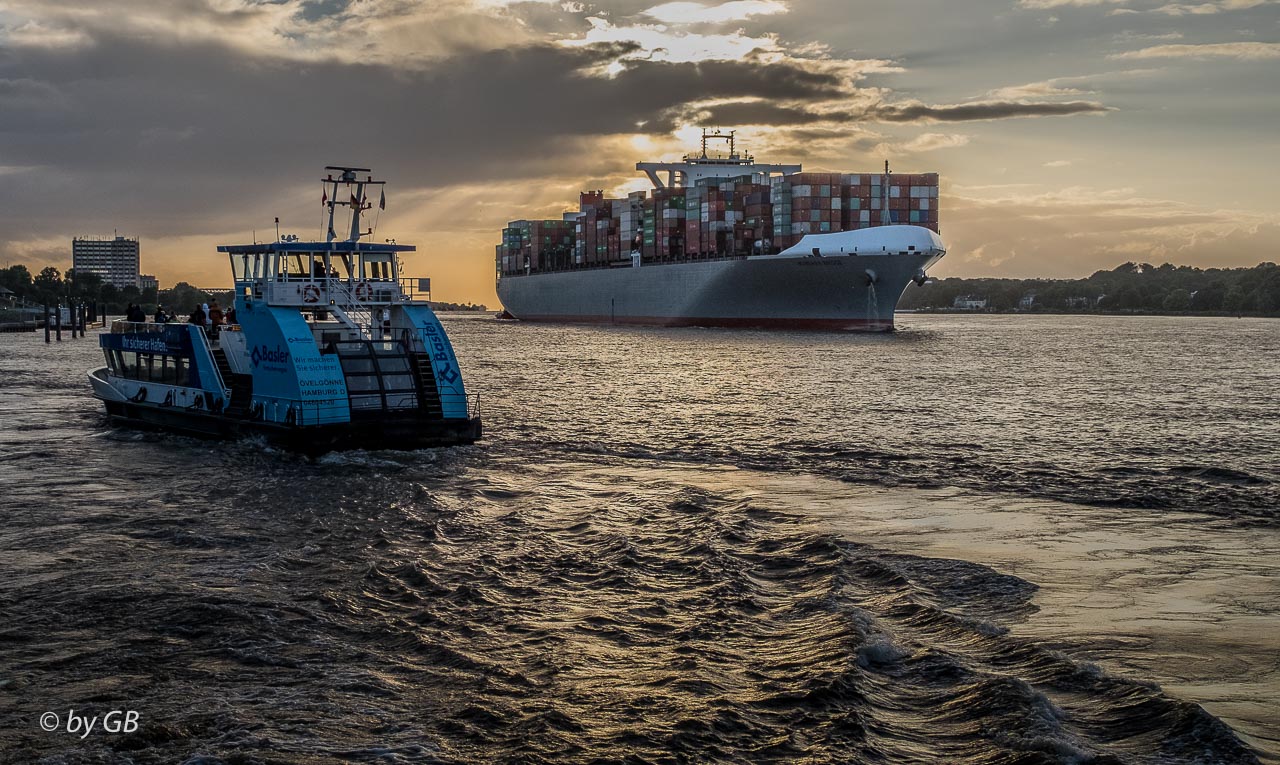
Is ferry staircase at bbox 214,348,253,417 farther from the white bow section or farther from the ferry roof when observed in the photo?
the white bow section

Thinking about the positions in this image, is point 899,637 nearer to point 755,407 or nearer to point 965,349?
point 755,407

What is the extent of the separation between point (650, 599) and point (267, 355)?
14.2 meters

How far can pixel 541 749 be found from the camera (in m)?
8.66

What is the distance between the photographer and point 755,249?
9688cm

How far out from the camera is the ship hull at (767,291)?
8500cm

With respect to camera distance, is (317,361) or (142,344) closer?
(317,361)

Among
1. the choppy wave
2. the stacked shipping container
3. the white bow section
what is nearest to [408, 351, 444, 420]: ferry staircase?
the choppy wave

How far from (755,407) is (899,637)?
76.1 ft

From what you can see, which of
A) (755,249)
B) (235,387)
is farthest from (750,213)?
(235,387)

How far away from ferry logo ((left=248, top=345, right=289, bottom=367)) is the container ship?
64546mm

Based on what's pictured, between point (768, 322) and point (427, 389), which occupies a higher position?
point (768, 322)

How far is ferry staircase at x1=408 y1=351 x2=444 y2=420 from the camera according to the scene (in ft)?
79.3

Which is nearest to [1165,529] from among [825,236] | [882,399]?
[882,399]

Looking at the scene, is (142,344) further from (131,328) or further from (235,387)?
(235,387)
